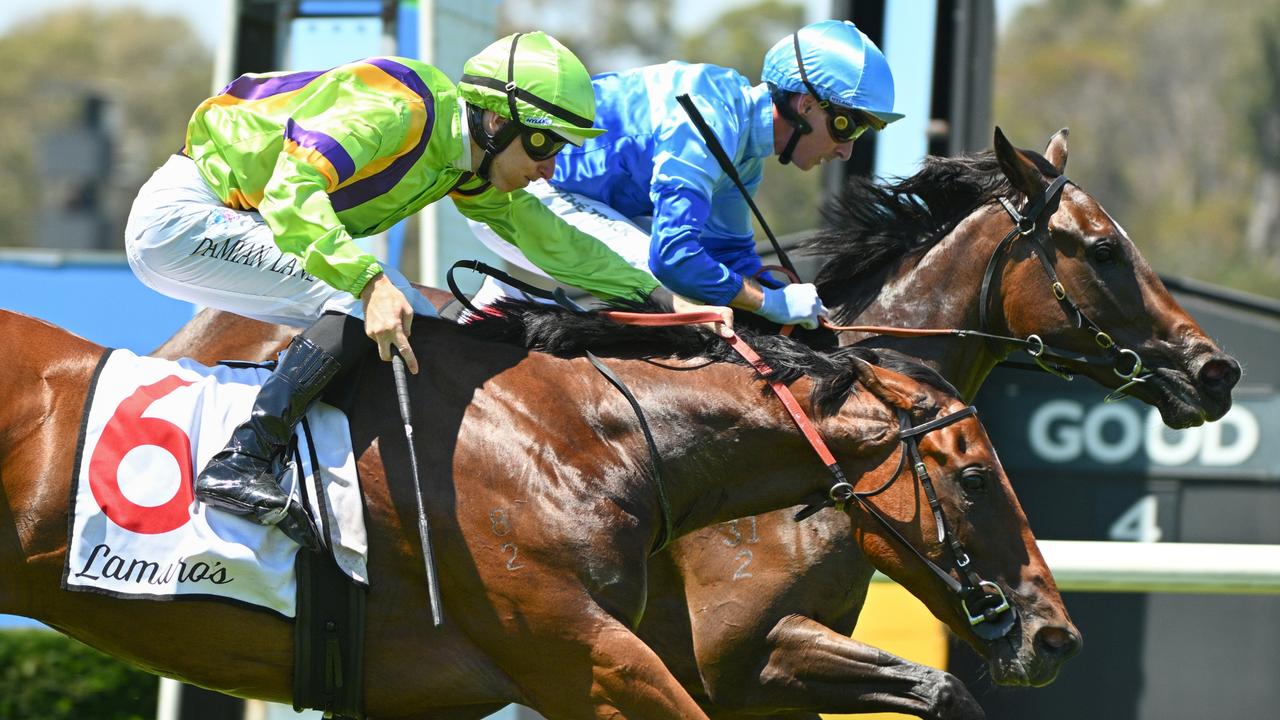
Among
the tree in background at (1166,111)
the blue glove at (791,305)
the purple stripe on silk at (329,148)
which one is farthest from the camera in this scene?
the tree in background at (1166,111)

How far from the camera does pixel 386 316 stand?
112 inches

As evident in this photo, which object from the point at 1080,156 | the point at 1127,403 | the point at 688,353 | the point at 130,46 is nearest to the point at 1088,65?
the point at 1080,156

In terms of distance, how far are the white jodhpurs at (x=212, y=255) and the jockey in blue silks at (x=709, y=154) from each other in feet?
2.30

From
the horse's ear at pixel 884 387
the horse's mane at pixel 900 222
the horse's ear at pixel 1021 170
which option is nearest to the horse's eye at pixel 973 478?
the horse's ear at pixel 884 387

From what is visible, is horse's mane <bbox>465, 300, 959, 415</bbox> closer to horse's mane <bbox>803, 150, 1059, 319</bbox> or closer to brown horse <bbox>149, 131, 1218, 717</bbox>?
brown horse <bbox>149, 131, 1218, 717</bbox>

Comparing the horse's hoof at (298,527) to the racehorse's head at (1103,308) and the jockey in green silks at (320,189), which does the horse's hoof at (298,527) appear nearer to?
the jockey in green silks at (320,189)

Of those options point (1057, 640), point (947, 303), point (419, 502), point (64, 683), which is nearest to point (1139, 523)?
point (947, 303)

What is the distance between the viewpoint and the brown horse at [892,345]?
12.1 feet

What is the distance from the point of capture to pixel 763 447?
3105mm

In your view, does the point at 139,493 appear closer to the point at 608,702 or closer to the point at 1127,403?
the point at 608,702

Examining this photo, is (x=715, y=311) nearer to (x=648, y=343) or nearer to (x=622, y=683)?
(x=648, y=343)

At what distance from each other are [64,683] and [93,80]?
127 ft

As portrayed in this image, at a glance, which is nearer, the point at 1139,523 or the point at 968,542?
the point at 968,542

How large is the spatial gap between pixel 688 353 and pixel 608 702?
761mm
